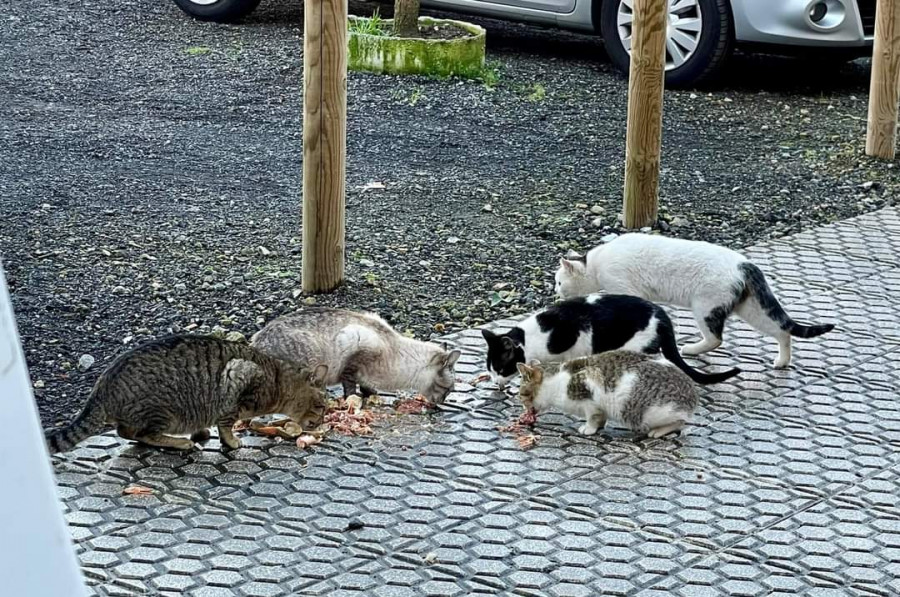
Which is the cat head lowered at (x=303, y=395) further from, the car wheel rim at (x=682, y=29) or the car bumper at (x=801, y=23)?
the car bumper at (x=801, y=23)

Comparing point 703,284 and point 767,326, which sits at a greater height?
point 703,284

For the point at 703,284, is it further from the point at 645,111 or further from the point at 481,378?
the point at 645,111

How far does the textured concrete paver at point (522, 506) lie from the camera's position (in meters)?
3.82

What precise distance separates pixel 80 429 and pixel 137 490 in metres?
0.32

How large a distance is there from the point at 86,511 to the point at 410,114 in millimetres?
6030

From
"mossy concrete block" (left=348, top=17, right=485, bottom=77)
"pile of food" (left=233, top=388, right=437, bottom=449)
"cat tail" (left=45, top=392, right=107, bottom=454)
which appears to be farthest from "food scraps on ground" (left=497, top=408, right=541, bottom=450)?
"mossy concrete block" (left=348, top=17, right=485, bottom=77)

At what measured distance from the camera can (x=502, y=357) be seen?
5215 millimetres

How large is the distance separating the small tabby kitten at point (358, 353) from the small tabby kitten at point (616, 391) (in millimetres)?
381

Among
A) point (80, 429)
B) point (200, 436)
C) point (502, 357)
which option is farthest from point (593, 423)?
point (80, 429)

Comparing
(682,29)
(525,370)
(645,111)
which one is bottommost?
(525,370)

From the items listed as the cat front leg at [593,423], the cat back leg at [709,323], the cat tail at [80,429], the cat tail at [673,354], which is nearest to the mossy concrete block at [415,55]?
the cat back leg at [709,323]

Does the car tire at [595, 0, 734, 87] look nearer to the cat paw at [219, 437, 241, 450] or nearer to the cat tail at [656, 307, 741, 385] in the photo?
the cat tail at [656, 307, 741, 385]

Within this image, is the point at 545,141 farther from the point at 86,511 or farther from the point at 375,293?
the point at 86,511

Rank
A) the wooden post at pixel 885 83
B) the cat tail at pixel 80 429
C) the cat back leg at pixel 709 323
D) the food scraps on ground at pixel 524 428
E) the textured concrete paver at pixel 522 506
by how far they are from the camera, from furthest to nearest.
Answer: the wooden post at pixel 885 83 → the cat back leg at pixel 709 323 → the food scraps on ground at pixel 524 428 → the cat tail at pixel 80 429 → the textured concrete paver at pixel 522 506
